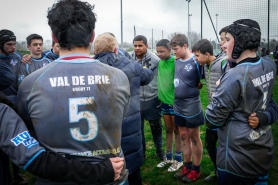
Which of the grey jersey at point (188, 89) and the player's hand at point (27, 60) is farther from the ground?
the player's hand at point (27, 60)

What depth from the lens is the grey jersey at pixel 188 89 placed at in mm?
4305

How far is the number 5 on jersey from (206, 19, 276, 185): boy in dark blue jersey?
1227mm

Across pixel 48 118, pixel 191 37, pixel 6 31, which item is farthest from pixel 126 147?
pixel 191 37

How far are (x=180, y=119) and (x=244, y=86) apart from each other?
2203 millimetres

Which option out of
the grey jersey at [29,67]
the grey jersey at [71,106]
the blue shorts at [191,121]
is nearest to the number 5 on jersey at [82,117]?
the grey jersey at [71,106]

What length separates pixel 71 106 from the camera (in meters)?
1.57

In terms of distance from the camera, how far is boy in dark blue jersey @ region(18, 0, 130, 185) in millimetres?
1556

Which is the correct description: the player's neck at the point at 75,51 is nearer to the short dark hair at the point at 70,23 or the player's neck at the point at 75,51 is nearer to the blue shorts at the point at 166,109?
the short dark hair at the point at 70,23

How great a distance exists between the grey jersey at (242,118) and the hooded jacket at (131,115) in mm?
885

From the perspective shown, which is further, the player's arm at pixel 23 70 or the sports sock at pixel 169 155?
the player's arm at pixel 23 70

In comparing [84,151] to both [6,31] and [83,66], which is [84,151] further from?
[6,31]

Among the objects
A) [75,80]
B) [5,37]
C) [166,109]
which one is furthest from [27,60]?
[75,80]

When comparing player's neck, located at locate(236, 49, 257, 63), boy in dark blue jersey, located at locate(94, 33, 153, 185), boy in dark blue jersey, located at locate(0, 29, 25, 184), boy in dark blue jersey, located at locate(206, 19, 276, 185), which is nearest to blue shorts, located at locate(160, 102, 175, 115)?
boy in dark blue jersey, located at locate(94, 33, 153, 185)

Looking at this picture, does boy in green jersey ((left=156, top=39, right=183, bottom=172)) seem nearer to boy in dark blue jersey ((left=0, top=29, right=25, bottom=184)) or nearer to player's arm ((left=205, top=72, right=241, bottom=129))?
player's arm ((left=205, top=72, right=241, bottom=129))
